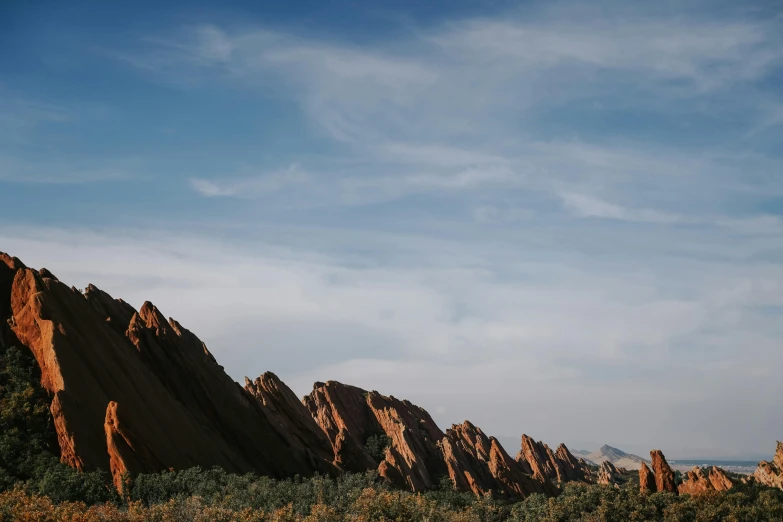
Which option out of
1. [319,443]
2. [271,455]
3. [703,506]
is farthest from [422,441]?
[703,506]

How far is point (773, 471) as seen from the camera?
286 ft

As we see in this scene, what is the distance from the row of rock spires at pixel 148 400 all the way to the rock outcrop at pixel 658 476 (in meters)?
27.9

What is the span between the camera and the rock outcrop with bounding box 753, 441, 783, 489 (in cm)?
8382

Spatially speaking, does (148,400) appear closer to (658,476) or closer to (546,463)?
(658,476)

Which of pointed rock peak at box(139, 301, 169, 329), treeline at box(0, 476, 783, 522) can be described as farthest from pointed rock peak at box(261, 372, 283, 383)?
treeline at box(0, 476, 783, 522)

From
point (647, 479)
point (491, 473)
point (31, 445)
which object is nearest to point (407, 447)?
point (491, 473)

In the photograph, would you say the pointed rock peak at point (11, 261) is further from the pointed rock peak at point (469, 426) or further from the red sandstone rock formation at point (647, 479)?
the pointed rock peak at point (469, 426)

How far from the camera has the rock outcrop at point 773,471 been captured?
8382 centimetres

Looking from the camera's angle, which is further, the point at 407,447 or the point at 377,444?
the point at 377,444

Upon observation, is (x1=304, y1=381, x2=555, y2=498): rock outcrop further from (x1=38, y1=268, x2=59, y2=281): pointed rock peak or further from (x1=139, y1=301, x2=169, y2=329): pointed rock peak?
(x1=38, y1=268, x2=59, y2=281): pointed rock peak

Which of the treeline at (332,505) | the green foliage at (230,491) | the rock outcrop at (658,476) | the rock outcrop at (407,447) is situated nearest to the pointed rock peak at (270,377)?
the rock outcrop at (407,447)

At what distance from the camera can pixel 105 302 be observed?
6944 centimetres

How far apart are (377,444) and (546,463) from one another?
6187 centimetres

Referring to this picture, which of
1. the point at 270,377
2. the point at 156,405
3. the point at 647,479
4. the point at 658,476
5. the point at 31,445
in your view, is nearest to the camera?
the point at 31,445
